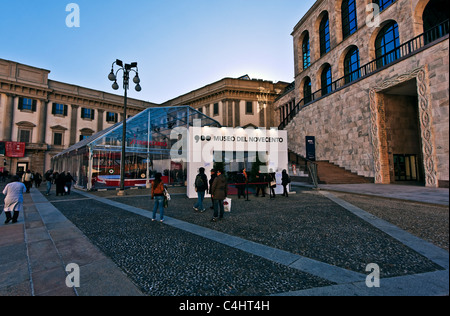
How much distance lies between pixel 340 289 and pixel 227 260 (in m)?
1.81

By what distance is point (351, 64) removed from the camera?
69.8 ft

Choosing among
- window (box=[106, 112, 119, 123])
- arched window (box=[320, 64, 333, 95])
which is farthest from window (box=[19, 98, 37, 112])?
arched window (box=[320, 64, 333, 95])

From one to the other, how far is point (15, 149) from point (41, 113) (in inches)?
261

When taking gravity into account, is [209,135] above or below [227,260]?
above

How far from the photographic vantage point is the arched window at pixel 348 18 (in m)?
20.9

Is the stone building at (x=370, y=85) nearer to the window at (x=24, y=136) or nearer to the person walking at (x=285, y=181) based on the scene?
the person walking at (x=285, y=181)

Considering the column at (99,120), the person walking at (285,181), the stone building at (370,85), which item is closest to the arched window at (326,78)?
the stone building at (370,85)

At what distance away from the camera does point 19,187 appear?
7109 millimetres

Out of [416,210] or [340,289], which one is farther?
[416,210]

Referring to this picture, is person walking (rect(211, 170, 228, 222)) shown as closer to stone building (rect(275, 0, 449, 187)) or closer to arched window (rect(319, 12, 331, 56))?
stone building (rect(275, 0, 449, 187))

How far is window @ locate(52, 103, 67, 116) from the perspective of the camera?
34219mm

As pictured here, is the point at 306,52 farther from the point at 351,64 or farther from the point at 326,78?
the point at 351,64
